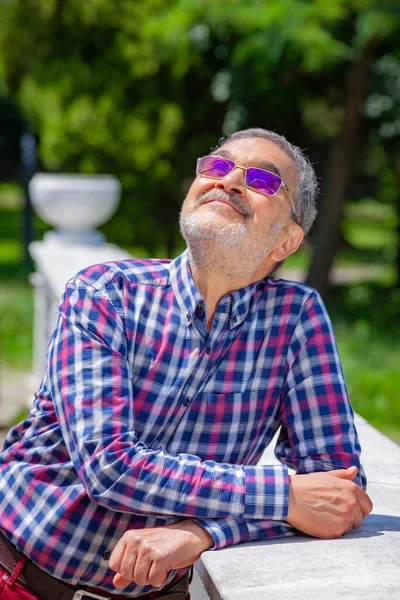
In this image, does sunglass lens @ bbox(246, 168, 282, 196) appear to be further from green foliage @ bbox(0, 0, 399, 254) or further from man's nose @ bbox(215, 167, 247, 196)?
green foliage @ bbox(0, 0, 399, 254)

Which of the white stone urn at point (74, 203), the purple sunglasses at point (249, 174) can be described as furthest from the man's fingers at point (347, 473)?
the white stone urn at point (74, 203)

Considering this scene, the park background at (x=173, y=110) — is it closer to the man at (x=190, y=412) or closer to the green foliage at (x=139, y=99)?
the green foliage at (x=139, y=99)

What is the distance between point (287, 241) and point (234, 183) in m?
0.22

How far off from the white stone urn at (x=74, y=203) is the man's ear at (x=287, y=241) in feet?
12.1

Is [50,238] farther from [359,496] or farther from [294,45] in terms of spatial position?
[359,496]

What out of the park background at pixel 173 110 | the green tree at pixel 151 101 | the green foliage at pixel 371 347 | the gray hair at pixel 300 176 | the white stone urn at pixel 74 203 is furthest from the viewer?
the green tree at pixel 151 101

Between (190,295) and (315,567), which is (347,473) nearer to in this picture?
(315,567)

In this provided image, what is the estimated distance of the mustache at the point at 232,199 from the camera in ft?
6.69

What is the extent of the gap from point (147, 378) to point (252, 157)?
0.57m

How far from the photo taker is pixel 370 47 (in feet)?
32.1

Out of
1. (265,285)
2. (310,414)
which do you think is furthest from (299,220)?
(310,414)

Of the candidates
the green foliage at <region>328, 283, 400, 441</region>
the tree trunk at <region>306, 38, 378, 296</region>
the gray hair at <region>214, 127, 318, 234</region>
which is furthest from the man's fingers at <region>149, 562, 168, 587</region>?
the tree trunk at <region>306, 38, 378, 296</region>

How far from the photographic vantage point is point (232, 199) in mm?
2043

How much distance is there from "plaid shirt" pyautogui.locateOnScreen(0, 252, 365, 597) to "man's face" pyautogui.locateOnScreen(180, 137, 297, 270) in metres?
0.10
